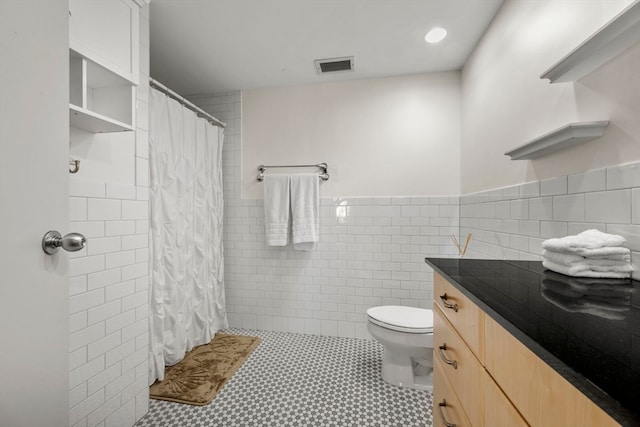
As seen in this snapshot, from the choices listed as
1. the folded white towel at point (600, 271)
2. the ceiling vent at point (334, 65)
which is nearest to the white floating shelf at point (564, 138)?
the folded white towel at point (600, 271)

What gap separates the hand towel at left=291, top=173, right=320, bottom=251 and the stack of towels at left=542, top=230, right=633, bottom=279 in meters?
1.69

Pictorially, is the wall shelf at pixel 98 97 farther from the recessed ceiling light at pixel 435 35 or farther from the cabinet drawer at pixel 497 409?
the recessed ceiling light at pixel 435 35

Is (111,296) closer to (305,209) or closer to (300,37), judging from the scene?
(305,209)

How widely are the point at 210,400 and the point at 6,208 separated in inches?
57.0

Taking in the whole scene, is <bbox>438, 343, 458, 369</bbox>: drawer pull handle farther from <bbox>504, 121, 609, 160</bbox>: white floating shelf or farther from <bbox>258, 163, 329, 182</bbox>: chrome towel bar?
<bbox>258, 163, 329, 182</bbox>: chrome towel bar

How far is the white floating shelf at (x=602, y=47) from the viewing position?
681mm

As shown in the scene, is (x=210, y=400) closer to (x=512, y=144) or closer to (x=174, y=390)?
(x=174, y=390)

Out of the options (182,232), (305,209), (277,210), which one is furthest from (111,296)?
(305,209)

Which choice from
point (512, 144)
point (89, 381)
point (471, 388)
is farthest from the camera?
point (512, 144)

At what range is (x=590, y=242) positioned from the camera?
0.79 meters

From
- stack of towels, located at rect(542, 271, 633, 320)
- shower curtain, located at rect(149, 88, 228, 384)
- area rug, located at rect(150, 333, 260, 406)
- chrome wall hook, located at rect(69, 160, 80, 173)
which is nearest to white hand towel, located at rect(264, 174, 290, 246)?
shower curtain, located at rect(149, 88, 228, 384)

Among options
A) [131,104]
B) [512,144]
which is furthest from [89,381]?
[512,144]

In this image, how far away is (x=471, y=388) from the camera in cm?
74

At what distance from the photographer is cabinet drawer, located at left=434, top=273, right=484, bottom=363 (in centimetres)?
70
